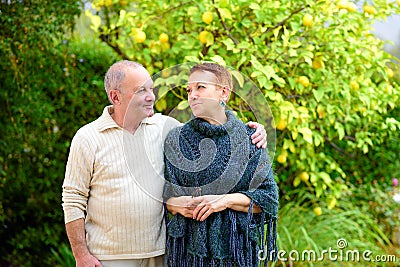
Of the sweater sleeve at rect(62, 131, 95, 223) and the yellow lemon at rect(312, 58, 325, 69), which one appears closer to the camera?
the sweater sleeve at rect(62, 131, 95, 223)

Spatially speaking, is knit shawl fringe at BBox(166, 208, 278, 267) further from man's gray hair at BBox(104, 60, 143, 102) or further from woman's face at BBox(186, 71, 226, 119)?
man's gray hair at BBox(104, 60, 143, 102)

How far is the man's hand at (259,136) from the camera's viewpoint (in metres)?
2.04

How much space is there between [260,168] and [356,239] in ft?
6.41

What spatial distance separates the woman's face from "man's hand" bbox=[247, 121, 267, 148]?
0.57 feet

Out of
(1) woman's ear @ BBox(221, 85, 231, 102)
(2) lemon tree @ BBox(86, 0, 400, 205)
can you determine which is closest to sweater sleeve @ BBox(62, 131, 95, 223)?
(1) woman's ear @ BBox(221, 85, 231, 102)

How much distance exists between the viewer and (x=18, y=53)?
369 cm

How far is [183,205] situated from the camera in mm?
2041

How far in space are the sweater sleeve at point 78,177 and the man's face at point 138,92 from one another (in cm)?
22

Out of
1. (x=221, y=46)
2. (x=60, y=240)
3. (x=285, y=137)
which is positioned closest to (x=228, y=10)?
(x=221, y=46)

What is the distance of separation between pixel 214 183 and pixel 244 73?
50.9 inches

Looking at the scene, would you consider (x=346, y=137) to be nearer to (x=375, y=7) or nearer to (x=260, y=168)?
(x=375, y=7)

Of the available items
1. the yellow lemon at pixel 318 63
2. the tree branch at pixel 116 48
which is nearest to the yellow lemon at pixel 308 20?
the yellow lemon at pixel 318 63

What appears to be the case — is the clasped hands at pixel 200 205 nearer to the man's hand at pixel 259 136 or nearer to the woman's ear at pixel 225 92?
the man's hand at pixel 259 136

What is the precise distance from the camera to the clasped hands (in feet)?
6.58
